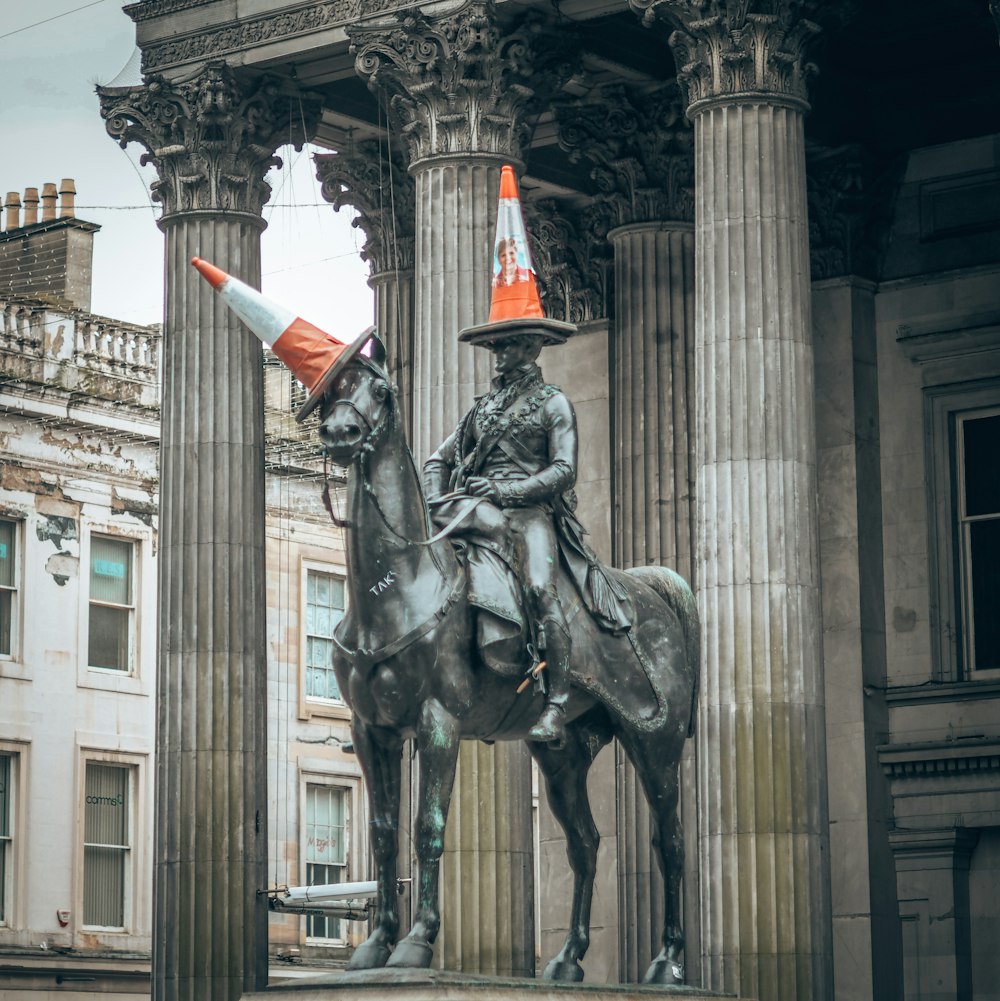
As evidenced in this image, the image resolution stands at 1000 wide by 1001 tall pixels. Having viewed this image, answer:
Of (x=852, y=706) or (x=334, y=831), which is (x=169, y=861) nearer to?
(x=852, y=706)

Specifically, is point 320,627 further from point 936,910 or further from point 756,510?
point 756,510

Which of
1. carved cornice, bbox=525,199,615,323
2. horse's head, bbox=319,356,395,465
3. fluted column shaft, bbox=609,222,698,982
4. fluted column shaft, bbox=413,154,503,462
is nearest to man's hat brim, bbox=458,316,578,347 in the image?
horse's head, bbox=319,356,395,465

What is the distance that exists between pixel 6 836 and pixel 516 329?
90.8ft

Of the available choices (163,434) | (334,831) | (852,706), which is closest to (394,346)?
(163,434)

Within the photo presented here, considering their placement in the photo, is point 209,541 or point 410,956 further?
point 209,541

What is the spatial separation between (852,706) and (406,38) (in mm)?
10767

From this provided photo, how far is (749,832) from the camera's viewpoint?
28188 mm

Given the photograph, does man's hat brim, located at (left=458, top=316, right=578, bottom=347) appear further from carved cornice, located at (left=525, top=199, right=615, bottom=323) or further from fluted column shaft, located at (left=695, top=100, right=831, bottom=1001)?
carved cornice, located at (left=525, top=199, right=615, bottom=323)

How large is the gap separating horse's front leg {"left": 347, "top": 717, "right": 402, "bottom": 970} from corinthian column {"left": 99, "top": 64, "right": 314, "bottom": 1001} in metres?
10.4

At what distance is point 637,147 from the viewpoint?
123 feet

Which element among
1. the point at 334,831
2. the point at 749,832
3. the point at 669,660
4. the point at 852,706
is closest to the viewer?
the point at 669,660

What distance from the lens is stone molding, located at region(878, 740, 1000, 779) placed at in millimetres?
35375

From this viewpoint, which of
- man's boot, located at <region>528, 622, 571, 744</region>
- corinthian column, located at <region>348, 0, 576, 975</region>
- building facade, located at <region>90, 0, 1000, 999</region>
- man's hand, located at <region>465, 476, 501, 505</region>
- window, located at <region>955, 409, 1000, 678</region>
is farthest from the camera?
window, located at <region>955, 409, 1000, 678</region>

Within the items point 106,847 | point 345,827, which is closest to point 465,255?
point 106,847
